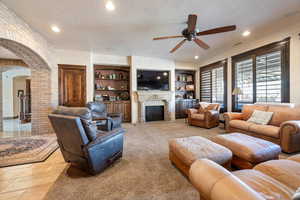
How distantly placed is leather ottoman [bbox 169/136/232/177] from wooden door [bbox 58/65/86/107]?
13.3 ft

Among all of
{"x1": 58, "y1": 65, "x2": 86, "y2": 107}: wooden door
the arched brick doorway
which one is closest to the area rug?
the arched brick doorway

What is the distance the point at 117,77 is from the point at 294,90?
576cm

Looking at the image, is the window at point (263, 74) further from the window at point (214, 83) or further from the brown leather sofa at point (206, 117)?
the brown leather sofa at point (206, 117)

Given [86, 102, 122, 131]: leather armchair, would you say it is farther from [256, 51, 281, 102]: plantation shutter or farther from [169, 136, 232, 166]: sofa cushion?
[256, 51, 281, 102]: plantation shutter

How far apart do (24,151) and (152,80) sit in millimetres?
4644

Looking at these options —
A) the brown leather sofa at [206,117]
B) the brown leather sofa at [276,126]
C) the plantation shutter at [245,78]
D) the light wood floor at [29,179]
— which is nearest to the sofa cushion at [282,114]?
the brown leather sofa at [276,126]

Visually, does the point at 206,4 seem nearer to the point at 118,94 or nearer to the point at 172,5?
the point at 172,5

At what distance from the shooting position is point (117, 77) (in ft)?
18.9

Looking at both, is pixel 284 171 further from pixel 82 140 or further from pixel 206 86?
pixel 206 86

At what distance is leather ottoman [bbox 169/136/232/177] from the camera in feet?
5.22

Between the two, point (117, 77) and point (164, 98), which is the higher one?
point (117, 77)

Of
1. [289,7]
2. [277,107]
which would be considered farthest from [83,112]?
[277,107]

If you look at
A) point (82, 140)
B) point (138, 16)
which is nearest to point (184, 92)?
point (138, 16)

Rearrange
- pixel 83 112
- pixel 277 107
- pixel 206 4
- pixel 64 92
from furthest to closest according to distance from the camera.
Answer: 1. pixel 64 92
2. pixel 277 107
3. pixel 206 4
4. pixel 83 112
